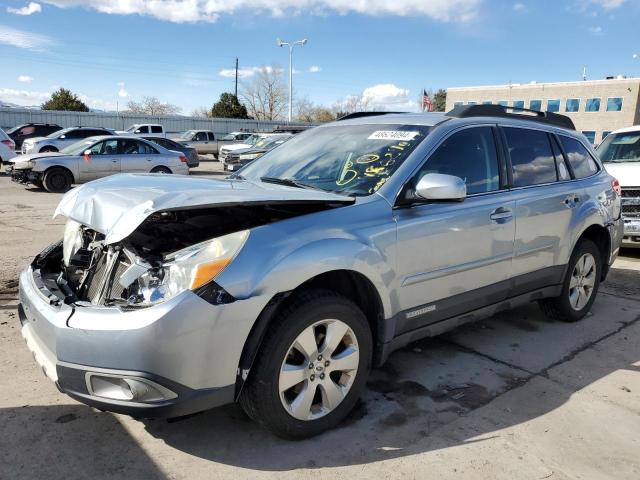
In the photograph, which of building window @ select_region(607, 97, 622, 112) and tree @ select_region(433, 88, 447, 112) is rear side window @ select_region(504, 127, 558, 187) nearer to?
building window @ select_region(607, 97, 622, 112)

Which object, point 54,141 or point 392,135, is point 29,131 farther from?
point 392,135

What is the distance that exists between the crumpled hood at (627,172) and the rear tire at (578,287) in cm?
308

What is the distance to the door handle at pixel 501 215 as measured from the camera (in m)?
3.75

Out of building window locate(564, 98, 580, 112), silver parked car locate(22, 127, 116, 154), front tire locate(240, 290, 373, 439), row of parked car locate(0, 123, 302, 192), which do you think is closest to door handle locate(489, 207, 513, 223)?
front tire locate(240, 290, 373, 439)

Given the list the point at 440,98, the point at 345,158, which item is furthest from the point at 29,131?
the point at 440,98

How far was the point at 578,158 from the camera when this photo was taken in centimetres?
488

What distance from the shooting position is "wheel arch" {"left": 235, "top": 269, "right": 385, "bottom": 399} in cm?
255

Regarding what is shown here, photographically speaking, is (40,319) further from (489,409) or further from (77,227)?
(489,409)

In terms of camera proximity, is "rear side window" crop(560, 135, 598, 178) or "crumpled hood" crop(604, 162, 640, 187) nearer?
"rear side window" crop(560, 135, 598, 178)

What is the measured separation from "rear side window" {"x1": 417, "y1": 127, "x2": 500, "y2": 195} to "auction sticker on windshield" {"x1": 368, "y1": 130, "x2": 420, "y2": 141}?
0.22 metres

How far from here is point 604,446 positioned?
9.67 ft

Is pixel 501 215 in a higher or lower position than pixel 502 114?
lower

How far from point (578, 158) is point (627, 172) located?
11.4 ft

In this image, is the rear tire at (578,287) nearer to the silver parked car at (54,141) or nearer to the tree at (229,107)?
the silver parked car at (54,141)
